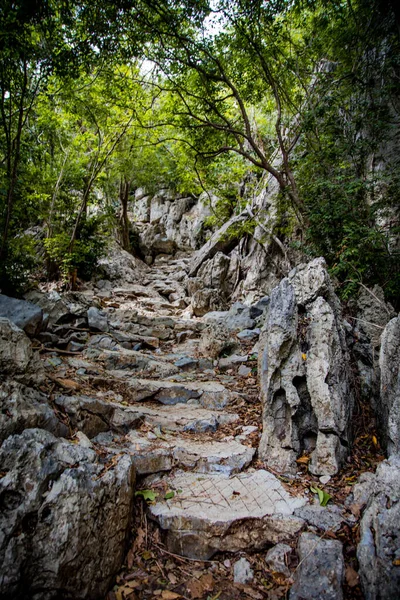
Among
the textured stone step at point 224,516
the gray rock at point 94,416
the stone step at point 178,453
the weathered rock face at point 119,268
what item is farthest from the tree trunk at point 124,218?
the textured stone step at point 224,516

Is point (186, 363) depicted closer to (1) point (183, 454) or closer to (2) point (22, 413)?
(1) point (183, 454)

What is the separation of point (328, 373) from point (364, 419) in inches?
35.0

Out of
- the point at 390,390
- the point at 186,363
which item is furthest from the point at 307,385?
the point at 186,363

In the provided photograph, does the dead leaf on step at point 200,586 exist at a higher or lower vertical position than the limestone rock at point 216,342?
lower

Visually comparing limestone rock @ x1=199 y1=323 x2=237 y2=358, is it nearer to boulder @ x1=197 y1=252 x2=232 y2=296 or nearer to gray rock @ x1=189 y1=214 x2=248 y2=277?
boulder @ x1=197 y1=252 x2=232 y2=296

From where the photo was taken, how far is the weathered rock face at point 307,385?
11.2 feet

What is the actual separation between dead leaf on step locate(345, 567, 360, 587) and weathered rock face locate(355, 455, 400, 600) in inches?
2.7

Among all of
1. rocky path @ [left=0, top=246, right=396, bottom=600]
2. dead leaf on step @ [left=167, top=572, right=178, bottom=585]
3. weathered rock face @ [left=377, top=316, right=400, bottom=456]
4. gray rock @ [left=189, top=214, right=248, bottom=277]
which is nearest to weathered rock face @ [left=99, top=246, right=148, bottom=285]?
gray rock @ [left=189, top=214, right=248, bottom=277]

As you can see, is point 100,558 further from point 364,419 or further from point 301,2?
point 301,2

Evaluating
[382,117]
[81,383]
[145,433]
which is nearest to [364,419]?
[145,433]

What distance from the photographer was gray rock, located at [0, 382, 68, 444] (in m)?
2.72

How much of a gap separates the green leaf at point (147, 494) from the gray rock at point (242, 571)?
0.92 metres

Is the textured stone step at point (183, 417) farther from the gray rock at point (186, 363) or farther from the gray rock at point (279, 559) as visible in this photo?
the gray rock at point (279, 559)

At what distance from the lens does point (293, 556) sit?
246 centimetres
